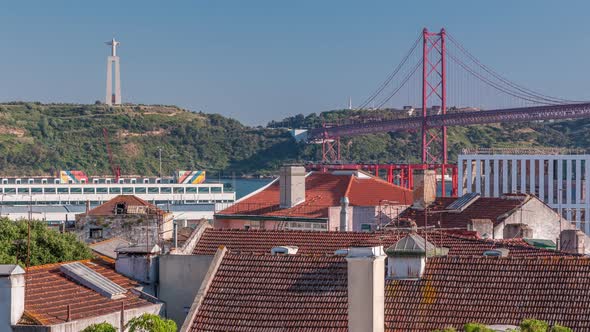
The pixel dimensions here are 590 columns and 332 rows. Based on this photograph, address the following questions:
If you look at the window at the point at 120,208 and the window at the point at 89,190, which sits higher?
the window at the point at 120,208

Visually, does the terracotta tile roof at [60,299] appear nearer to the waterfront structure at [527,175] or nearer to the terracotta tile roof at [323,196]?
the terracotta tile roof at [323,196]

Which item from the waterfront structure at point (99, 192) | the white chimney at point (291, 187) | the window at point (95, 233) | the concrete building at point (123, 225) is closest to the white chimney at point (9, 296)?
the concrete building at point (123, 225)

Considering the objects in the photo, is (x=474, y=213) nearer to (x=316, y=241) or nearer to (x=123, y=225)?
(x=123, y=225)

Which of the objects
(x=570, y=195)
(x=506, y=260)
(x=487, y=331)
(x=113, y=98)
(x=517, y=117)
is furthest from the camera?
(x=113, y=98)

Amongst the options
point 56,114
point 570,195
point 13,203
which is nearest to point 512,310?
point 570,195

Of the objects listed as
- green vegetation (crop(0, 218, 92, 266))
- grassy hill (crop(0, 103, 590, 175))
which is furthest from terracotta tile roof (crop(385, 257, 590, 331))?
grassy hill (crop(0, 103, 590, 175))

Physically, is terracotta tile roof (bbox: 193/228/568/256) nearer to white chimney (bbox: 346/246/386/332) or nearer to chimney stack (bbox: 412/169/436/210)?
white chimney (bbox: 346/246/386/332)

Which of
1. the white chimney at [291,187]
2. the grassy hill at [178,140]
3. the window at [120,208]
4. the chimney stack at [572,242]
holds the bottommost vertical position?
the chimney stack at [572,242]

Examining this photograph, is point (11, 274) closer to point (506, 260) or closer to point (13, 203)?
point (506, 260)
